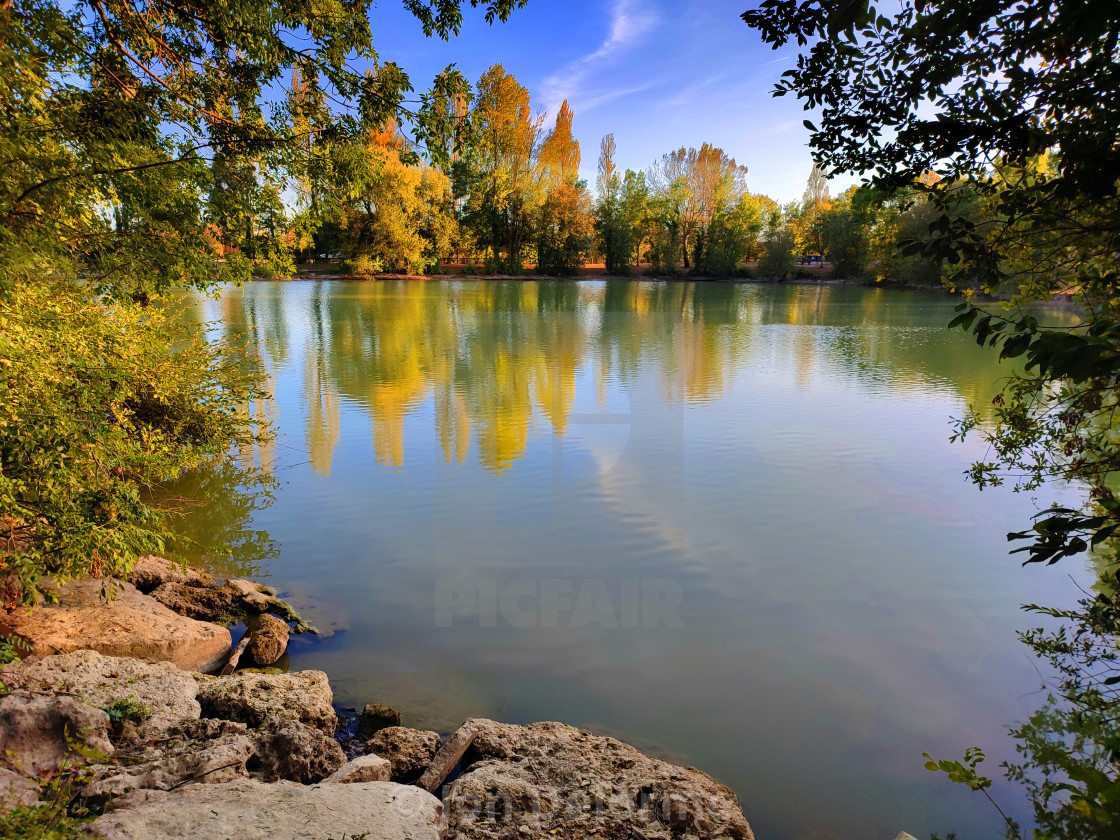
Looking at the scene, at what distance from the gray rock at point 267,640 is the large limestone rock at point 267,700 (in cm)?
59

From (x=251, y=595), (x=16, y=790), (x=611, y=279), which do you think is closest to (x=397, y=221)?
(x=611, y=279)

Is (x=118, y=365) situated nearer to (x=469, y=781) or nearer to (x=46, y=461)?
(x=46, y=461)

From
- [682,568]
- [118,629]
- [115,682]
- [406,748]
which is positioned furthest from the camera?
[682,568]

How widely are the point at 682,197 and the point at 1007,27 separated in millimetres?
61786

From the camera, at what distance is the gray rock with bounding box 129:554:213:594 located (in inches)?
230

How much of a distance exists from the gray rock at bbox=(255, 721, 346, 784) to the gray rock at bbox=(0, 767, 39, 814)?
3.19 ft

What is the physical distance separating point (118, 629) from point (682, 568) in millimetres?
5046

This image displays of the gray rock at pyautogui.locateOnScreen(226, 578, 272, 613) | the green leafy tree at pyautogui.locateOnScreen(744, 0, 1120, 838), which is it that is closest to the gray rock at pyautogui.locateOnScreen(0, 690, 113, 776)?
the gray rock at pyautogui.locateOnScreen(226, 578, 272, 613)

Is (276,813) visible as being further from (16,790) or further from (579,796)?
(579,796)

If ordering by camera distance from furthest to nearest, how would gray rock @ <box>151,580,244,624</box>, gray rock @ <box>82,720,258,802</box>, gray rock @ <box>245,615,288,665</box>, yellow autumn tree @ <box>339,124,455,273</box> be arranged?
1. yellow autumn tree @ <box>339,124,455,273</box>
2. gray rock @ <box>151,580,244,624</box>
3. gray rock @ <box>245,615,288,665</box>
4. gray rock @ <box>82,720,258,802</box>

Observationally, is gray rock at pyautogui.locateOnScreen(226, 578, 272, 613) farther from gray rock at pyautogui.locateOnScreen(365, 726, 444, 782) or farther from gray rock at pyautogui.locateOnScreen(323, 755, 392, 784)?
gray rock at pyautogui.locateOnScreen(323, 755, 392, 784)

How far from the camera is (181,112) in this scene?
6.51 m

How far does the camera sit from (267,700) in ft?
13.4

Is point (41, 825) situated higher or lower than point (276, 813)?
higher
